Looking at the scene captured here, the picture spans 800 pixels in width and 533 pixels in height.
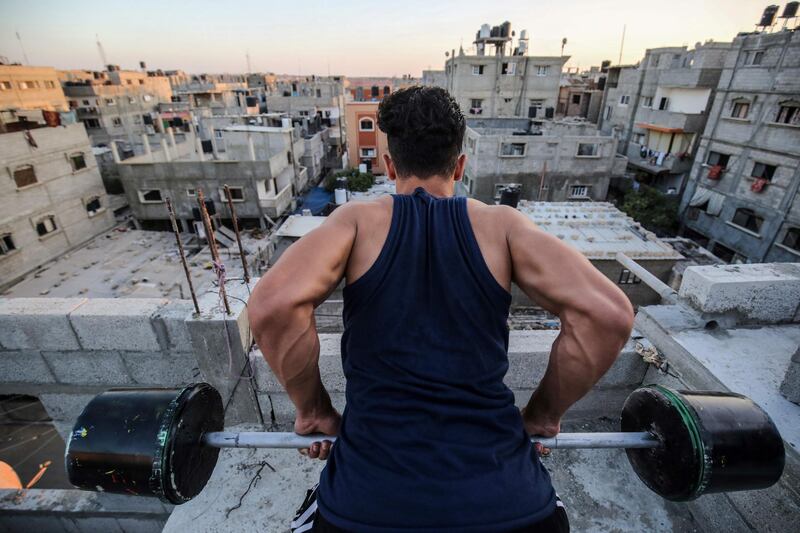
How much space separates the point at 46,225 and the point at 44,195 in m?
1.62

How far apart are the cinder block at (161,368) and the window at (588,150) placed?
22.7 m

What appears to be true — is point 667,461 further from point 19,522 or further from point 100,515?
point 19,522

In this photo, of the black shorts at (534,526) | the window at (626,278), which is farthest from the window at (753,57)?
the black shorts at (534,526)

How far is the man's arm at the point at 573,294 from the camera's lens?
159 cm

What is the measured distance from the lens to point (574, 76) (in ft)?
207

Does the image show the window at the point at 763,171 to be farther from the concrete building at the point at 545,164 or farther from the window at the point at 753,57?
the concrete building at the point at 545,164

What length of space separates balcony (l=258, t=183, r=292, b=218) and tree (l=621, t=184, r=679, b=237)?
21574 millimetres

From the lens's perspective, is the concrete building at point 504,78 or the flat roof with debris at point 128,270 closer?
the flat roof with debris at point 128,270

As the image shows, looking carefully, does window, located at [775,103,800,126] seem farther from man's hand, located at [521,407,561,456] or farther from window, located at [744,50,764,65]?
man's hand, located at [521,407,561,456]

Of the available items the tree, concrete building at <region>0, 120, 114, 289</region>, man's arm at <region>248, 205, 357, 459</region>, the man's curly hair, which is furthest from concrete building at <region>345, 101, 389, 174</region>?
man's arm at <region>248, 205, 357, 459</region>

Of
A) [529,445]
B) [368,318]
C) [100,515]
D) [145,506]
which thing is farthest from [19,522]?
[529,445]

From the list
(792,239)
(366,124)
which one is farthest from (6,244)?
(792,239)

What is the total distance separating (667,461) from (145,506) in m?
4.55

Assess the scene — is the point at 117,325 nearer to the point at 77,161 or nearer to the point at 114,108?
the point at 77,161
